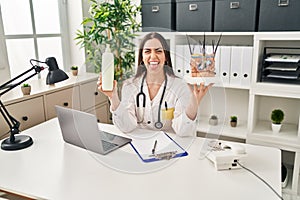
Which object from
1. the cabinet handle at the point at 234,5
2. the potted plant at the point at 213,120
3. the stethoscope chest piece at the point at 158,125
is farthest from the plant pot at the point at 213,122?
the cabinet handle at the point at 234,5

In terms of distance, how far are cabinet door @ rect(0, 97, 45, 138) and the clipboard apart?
2.88 feet

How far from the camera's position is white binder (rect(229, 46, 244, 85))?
77.0 inches

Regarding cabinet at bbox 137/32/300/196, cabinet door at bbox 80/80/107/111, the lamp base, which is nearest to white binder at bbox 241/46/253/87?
cabinet at bbox 137/32/300/196

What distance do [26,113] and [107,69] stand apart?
899 mm

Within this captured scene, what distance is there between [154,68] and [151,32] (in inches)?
6.8

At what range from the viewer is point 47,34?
103 inches

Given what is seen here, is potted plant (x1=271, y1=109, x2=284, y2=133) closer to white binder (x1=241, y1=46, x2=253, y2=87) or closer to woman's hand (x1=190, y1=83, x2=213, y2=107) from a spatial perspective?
white binder (x1=241, y1=46, x2=253, y2=87)

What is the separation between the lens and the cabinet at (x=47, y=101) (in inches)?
68.3

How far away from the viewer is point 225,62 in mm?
2006

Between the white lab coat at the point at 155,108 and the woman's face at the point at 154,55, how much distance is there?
102mm

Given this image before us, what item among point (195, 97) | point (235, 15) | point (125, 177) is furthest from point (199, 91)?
point (235, 15)

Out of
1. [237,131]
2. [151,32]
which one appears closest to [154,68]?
[151,32]

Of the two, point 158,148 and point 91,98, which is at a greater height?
point 91,98

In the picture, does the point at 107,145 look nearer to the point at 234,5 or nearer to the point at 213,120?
the point at 213,120
